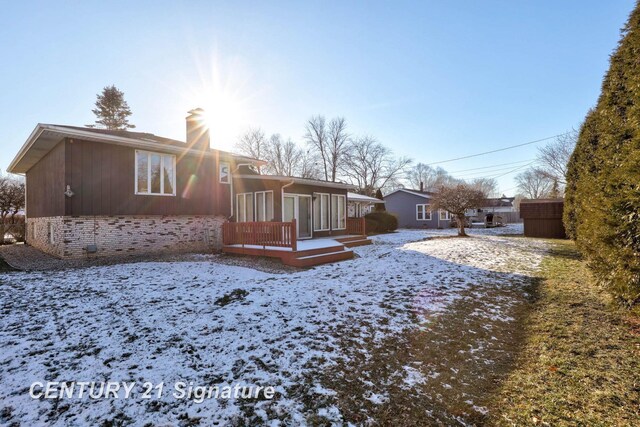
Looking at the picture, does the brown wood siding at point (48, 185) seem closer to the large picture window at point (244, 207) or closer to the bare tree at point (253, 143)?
the large picture window at point (244, 207)

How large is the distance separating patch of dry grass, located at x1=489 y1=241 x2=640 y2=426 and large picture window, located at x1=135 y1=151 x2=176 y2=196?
11.4 metres

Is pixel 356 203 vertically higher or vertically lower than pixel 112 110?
lower

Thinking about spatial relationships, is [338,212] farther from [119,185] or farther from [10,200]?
[10,200]

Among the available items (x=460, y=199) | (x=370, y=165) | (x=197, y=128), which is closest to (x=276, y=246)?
(x=197, y=128)

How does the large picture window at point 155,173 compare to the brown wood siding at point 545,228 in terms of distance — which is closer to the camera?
the large picture window at point 155,173

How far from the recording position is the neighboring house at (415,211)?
90.9 feet

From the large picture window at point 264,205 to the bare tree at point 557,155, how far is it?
33.8m

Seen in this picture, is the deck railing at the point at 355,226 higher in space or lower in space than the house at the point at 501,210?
lower

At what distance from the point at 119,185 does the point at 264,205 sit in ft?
18.3

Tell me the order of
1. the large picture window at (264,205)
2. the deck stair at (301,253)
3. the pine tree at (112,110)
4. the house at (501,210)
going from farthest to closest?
the house at (501,210) → the pine tree at (112,110) → the large picture window at (264,205) → the deck stair at (301,253)

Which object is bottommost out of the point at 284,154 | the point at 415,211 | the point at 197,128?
the point at 415,211

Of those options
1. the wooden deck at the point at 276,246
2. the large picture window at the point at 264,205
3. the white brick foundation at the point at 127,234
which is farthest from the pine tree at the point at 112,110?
the wooden deck at the point at 276,246

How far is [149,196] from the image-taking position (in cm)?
1018

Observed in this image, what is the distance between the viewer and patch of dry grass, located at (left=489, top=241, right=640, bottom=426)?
2.25m
